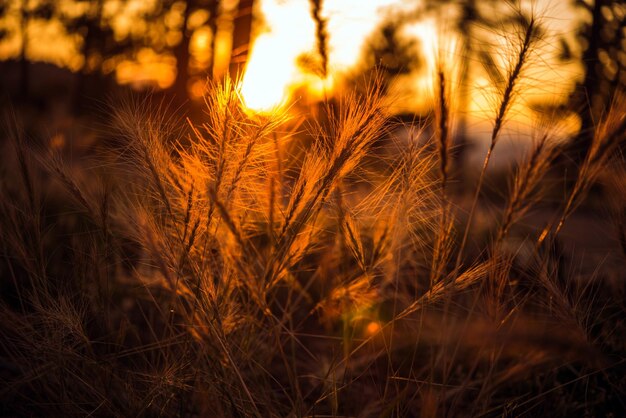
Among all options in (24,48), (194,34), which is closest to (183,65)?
(194,34)

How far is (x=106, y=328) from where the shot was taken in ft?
5.43

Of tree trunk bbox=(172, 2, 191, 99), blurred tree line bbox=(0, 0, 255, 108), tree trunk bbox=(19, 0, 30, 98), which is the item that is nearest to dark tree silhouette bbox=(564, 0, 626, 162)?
tree trunk bbox=(172, 2, 191, 99)

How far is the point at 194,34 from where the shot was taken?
9.30 m

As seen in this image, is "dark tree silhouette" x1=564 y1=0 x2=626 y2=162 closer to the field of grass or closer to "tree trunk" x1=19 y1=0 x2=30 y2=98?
the field of grass

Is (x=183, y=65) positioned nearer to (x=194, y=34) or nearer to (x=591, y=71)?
(x=194, y=34)

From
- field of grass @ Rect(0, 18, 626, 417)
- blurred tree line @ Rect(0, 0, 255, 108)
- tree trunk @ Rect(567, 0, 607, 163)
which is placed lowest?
field of grass @ Rect(0, 18, 626, 417)

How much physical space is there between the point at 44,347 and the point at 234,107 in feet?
3.09

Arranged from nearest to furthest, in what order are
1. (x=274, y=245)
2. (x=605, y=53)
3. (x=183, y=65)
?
(x=274, y=245) → (x=605, y=53) → (x=183, y=65)

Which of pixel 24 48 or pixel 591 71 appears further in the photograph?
pixel 24 48

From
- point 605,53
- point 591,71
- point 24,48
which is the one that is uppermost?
point 24,48

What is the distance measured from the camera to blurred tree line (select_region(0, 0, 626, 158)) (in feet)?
5.15

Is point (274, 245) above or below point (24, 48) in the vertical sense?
below

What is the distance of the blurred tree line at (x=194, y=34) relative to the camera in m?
1.57

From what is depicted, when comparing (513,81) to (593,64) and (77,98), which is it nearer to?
(593,64)
